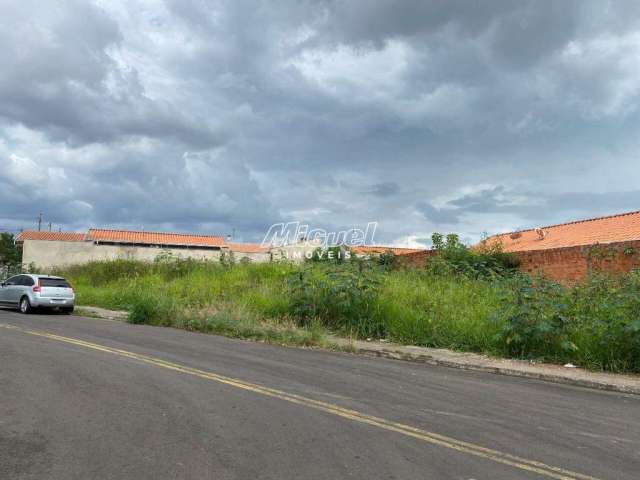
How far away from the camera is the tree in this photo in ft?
216

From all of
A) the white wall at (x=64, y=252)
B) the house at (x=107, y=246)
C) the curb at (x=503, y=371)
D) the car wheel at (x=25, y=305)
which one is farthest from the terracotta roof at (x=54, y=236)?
the curb at (x=503, y=371)

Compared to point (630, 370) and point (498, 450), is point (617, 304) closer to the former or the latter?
point (630, 370)

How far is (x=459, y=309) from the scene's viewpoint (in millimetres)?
13320

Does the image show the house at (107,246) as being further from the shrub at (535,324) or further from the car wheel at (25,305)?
the shrub at (535,324)

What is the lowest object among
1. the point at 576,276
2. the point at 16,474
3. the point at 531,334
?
the point at 16,474

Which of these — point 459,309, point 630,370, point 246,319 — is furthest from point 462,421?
point 246,319

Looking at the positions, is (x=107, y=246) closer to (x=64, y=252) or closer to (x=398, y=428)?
(x=64, y=252)

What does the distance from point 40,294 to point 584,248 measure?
64.8 feet

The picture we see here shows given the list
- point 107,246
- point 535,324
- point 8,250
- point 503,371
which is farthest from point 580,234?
point 8,250

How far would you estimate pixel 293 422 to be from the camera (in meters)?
5.78

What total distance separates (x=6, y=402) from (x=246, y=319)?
29.7ft

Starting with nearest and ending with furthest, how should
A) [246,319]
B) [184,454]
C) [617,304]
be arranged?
[184,454], [617,304], [246,319]

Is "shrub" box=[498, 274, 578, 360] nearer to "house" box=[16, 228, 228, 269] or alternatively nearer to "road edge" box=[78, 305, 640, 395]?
"road edge" box=[78, 305, 640, 395]

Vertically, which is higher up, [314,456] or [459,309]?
[459,309]
